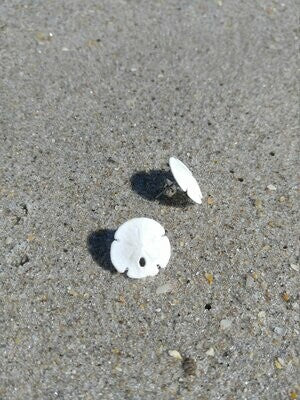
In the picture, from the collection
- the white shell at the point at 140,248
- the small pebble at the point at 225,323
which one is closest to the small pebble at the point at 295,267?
the small pebble at the point at 225,323

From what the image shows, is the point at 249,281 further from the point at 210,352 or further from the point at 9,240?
the point at 9,240

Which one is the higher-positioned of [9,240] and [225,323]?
[225,323]

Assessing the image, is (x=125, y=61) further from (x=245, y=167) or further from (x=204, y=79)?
(x=245, y=167)

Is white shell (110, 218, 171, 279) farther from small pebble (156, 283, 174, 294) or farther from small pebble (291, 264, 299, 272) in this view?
small pebble (291, 264, 299, 272)

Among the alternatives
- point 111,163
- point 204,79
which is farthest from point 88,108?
point 204,79

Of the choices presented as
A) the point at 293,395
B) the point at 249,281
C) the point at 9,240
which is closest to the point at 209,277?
the point at 249,281

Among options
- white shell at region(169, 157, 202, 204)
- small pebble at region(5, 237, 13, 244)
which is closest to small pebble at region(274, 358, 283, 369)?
white shell at region(169, 157, 202, 204)
